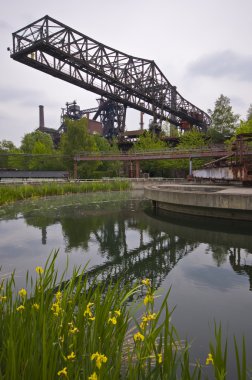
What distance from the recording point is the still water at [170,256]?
4.86m

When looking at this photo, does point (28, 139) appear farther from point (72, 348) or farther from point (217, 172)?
point (72, 348)

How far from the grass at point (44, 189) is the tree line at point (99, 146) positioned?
15.2 metres

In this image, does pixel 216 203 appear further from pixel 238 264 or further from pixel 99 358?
pixel 99 358

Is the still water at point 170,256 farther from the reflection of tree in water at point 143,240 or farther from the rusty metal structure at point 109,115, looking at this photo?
the rusty metal structure at point 109,115

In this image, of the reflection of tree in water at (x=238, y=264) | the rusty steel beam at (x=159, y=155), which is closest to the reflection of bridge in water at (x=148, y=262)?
the reflection of tree in water at (x=238, y=264)

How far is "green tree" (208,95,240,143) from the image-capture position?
64.7m

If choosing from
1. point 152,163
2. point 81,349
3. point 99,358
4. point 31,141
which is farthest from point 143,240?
point 31,141

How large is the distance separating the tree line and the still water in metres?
33.9

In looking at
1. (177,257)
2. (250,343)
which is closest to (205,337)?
(250,343)

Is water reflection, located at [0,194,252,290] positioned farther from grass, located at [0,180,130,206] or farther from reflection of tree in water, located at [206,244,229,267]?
grass, located at [0,180,130,206]

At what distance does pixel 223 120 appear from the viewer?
65.1 meters

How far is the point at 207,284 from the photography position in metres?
6.31

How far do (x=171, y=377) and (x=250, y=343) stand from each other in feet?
8.10

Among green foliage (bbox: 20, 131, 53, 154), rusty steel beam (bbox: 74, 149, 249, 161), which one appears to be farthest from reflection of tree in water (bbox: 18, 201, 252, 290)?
green foliage (bbox: 20, 131, 53, 154)
